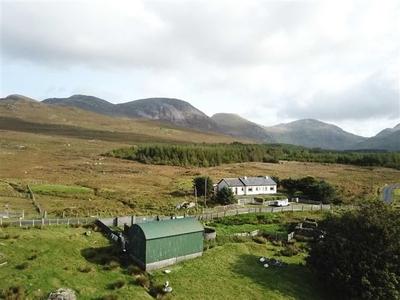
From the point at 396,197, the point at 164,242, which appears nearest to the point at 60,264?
the point at 164,242

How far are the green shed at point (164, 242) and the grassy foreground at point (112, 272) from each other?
3.03ft

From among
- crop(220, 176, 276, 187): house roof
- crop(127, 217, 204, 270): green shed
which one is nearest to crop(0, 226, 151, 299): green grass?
crop(127, 217, 204, 270): green shed

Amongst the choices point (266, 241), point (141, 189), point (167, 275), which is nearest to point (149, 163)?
point (141, 189)

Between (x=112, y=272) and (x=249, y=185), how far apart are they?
51.1 m

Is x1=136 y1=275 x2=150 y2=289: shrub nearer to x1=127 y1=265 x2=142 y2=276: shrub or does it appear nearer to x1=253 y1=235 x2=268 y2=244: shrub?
x1=127 y1=265 x2=142 y2=276: shrub

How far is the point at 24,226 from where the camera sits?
123 feet

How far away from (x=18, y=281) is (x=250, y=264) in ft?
65.5

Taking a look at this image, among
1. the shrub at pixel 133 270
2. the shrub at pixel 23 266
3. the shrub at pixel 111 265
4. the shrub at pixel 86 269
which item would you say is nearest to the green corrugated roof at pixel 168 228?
the shrub at pixel 133 270

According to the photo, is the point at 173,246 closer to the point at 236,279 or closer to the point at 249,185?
the point at 236,279

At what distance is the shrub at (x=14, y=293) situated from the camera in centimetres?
2291

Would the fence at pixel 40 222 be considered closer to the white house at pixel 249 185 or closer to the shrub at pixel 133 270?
the shrub at pixel 133 270

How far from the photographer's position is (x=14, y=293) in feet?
77.5

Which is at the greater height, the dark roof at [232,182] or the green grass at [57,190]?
the dark roof at [232,182]

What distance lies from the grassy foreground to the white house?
37.3 meters
